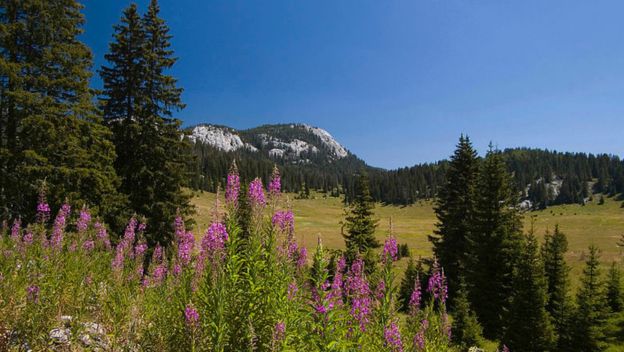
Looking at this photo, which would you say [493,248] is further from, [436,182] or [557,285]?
[436,182]

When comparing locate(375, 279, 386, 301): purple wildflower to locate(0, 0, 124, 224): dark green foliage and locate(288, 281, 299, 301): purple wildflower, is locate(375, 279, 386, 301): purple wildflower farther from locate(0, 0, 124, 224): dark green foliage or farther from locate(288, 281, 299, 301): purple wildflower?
locate(0, 0, 124, 224): dark green foliage

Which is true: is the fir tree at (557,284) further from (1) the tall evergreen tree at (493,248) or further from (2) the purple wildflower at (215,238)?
(2) the purple wildflower at (215,238)

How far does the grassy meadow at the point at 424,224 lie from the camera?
188 feet

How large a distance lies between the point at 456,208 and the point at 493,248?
6.63 metres

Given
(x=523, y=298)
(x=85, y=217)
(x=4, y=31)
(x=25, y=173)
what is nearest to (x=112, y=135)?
(x=25, y=173)

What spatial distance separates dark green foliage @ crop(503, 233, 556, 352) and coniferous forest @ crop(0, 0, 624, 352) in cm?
9

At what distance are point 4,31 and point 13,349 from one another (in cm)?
1802

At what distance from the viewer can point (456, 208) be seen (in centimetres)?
3116

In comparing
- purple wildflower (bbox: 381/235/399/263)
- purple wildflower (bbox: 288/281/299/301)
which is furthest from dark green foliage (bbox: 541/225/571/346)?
purple wildflower (bbox: 288/281/299/301)

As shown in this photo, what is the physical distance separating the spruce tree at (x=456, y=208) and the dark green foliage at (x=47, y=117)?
2535cm

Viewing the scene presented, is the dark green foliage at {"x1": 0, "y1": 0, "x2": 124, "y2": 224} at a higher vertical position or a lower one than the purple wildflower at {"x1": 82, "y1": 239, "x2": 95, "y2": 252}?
higher

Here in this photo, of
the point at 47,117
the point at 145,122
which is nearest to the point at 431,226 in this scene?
the point at 145,122

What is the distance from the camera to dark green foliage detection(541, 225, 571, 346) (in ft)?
68.5

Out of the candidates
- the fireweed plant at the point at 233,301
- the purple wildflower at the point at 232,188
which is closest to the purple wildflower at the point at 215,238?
the fireweed plant at the point at 233,301
